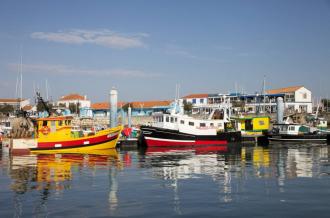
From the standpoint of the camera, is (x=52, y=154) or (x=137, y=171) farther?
(x=52, y=154)

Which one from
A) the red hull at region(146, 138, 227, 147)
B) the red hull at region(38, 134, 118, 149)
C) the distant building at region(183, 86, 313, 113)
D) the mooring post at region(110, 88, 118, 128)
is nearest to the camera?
the red hull at region(38, 134, 118, 149)

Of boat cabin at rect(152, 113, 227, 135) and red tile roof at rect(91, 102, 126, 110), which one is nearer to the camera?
boat cabin at rect(152, 113, 227, 135)

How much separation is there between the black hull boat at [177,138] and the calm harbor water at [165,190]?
18.6 m

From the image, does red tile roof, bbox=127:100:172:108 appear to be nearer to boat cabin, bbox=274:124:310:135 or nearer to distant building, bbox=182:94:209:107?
distant building, bbox=182:94:209:107

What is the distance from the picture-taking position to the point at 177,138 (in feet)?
151

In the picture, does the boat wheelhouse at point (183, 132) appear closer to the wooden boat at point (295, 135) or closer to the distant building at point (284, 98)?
the wooden boat at point (295, 135)

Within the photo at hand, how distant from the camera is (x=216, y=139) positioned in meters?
48.3

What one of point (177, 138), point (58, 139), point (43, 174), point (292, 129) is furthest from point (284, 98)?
point (43, 174)

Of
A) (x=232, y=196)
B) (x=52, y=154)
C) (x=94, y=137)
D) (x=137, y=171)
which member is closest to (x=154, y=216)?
(x=232, y=196)

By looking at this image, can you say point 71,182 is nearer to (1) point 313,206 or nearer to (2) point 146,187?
(2) point 146,187

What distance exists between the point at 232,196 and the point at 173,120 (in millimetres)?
31532

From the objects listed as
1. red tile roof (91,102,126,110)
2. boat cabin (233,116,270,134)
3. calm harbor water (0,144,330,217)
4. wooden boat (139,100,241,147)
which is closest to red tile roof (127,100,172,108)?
red tile roof (91,102,126,110)

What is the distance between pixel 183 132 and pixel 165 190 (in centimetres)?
2955

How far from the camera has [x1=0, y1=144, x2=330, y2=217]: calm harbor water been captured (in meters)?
13.5
